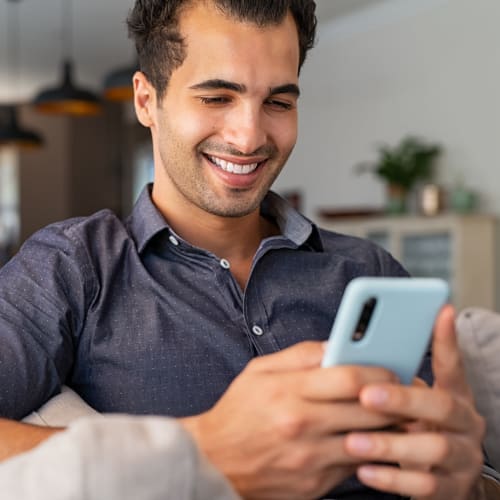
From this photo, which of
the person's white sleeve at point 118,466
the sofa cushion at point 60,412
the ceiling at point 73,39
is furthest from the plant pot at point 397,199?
the person's white sleeve at point 118,466

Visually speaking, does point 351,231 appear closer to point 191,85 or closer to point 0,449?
point 191,85

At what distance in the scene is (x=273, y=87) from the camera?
1352 millimetres

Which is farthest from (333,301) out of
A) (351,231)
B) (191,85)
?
(351,231)

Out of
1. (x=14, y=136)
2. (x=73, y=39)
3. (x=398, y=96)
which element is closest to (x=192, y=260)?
(x=398, y=96)

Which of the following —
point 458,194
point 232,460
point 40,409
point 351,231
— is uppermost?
point 232,460

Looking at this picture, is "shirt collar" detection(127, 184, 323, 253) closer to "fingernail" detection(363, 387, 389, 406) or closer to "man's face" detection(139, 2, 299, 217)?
"man's face" detection(139, 2, 299, 217)

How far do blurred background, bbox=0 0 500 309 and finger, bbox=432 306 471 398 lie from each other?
3.66 meters

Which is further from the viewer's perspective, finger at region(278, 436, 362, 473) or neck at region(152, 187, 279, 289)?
neck at region(152, 187, 279, 289)

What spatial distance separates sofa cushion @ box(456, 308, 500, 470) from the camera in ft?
4.75

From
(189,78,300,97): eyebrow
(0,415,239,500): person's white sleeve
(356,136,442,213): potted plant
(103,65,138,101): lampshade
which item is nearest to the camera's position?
(0,415,239,500): person's white sleeve

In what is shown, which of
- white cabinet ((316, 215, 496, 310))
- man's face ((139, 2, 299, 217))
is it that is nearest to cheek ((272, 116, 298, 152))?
man's face ((139, 2, 299, 217))

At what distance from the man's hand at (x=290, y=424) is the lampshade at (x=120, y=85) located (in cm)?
365

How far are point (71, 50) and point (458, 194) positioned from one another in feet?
13.6

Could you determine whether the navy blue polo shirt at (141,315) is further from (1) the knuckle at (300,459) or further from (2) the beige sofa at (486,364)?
(1) the knuckle at (300,459)
